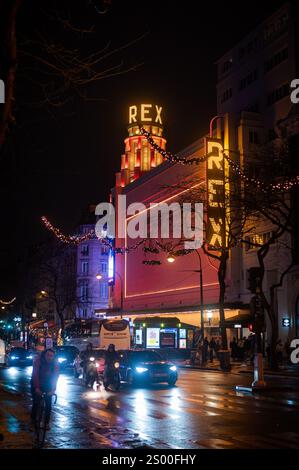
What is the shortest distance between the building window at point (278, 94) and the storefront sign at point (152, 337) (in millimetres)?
22184

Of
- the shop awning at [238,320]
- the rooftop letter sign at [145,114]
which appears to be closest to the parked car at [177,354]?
the shop awning at [238,320]

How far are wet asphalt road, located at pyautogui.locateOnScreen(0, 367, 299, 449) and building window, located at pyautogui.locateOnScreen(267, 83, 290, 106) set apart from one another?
33.7m

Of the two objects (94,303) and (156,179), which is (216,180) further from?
(94,303)

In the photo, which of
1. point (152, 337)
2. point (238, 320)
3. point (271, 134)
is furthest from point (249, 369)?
point (271, 134)

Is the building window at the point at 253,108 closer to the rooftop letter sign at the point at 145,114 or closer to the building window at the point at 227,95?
the building window at the point at 227,95

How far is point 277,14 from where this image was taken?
5572cm

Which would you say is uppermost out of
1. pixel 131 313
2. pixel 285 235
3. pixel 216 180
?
pixel 216 180

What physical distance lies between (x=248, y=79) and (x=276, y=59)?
474 centimetres

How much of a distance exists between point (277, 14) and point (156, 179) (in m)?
27.7

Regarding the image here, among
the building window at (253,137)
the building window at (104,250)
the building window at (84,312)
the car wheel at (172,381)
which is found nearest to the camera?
the car wheel at (172,381)

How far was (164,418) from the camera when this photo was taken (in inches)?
616

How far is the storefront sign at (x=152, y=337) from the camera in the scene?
5250 centimetres

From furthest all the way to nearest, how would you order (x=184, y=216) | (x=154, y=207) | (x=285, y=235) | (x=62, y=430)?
(x=154, y=207), (x=184, y=216), (x=285, y=235), (x=62, y=430)
